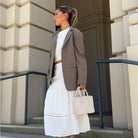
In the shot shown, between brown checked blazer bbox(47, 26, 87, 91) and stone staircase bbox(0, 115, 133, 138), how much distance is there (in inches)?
35.6

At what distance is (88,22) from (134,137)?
241 inches

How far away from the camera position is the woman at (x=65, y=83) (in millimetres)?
2395

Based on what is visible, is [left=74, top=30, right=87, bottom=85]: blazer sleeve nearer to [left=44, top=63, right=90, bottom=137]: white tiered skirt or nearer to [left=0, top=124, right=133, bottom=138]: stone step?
[left=44, top=63, right=90, bottom=137]: white tiered skirt

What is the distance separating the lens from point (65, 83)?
2.46 meters

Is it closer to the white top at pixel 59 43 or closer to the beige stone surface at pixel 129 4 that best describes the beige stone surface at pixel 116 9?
the beige stone surface at pixel 129 4

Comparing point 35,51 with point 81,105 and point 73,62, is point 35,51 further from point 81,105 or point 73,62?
point 81,105

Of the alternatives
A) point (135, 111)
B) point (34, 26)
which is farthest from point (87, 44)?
point (135, 111)

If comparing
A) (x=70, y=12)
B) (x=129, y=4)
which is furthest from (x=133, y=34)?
(x=70, y=12)

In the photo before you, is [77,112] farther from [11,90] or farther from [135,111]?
[11,90]

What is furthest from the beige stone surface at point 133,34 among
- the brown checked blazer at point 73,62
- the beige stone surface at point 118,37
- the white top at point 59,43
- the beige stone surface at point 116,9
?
the white top at point 59,43

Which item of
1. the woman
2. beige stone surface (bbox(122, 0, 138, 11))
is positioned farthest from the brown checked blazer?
beige stone surface (bbox(122, 0, 138, 11))

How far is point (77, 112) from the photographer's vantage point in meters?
→ 2.34

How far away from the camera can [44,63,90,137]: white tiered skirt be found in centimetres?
238

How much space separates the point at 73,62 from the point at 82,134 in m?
1.21
